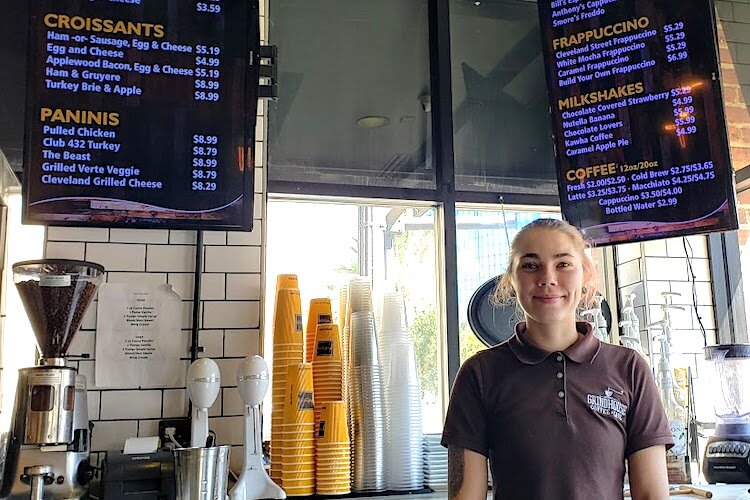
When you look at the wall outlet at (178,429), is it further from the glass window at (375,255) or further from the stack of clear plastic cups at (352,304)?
the glass window at (375,255)

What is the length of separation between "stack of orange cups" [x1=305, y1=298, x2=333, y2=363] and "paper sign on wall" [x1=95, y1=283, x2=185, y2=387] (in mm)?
399

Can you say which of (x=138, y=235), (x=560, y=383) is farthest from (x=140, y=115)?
(x=560, y=383)

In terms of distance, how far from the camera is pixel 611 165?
99.9 inches

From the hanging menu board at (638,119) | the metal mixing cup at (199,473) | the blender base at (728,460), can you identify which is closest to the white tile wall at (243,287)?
the metal mixing cup at (199,473)

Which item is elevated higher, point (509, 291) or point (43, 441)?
point (509, 291)

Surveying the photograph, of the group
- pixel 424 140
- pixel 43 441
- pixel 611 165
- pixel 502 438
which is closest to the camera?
pixel 502 438

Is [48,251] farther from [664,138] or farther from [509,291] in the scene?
[664,138]

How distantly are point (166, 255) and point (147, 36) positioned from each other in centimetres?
69

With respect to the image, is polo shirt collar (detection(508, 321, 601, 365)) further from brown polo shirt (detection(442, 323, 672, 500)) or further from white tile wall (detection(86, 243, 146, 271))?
white tile wall (detection(86, 243, 146, 271))

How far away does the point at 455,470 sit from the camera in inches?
65.8

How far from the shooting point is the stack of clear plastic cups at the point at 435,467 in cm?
234

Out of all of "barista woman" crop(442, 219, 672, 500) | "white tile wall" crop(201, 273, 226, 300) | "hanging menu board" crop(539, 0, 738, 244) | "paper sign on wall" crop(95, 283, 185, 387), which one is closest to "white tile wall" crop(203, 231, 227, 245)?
"white tile wall" crop(201, 273, 226, 300)

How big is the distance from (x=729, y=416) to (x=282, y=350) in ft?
5.03

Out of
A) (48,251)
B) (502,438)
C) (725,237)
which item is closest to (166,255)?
(48,251)
